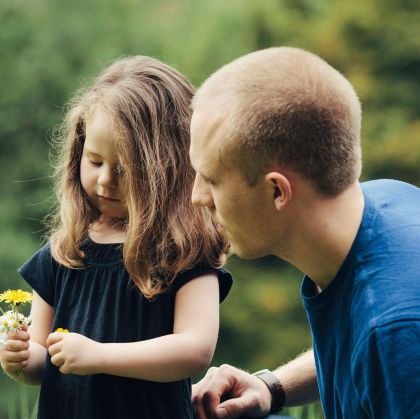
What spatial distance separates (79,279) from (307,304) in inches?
24.6

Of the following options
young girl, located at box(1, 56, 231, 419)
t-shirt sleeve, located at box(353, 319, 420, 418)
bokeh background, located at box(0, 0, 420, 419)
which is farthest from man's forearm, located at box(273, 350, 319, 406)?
bokeh background, located at box(0, 0, 420, 419)

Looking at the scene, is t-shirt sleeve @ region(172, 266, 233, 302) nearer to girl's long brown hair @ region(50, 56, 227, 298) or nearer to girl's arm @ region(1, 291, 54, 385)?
girl's long brown hair @ region(50, 56, 227, 298)

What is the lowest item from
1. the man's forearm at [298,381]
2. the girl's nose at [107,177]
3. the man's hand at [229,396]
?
the man's forearm at [298,381]

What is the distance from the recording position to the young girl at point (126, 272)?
2309 mm

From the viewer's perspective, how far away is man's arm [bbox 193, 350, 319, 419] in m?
2.49

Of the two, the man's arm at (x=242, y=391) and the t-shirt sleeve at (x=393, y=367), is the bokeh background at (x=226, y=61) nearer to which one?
the man's arm at (x=242, y=391)

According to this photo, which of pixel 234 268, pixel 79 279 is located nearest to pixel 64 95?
pixel 234 268

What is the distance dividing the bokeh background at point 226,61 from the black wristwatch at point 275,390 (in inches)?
219

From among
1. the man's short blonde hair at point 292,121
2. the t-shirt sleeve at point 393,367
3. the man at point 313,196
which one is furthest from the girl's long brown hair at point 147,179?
the t-shirt sleeve at point 393,367

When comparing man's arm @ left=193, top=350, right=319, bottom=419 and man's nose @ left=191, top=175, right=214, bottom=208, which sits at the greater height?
man's nose @ left=191, top=175, right=214, bottom=208

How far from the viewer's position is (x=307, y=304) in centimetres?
216

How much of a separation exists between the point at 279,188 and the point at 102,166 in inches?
23.1

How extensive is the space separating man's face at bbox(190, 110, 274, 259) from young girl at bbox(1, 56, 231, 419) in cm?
31

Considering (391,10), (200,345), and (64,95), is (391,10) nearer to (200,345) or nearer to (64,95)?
(64,95)
